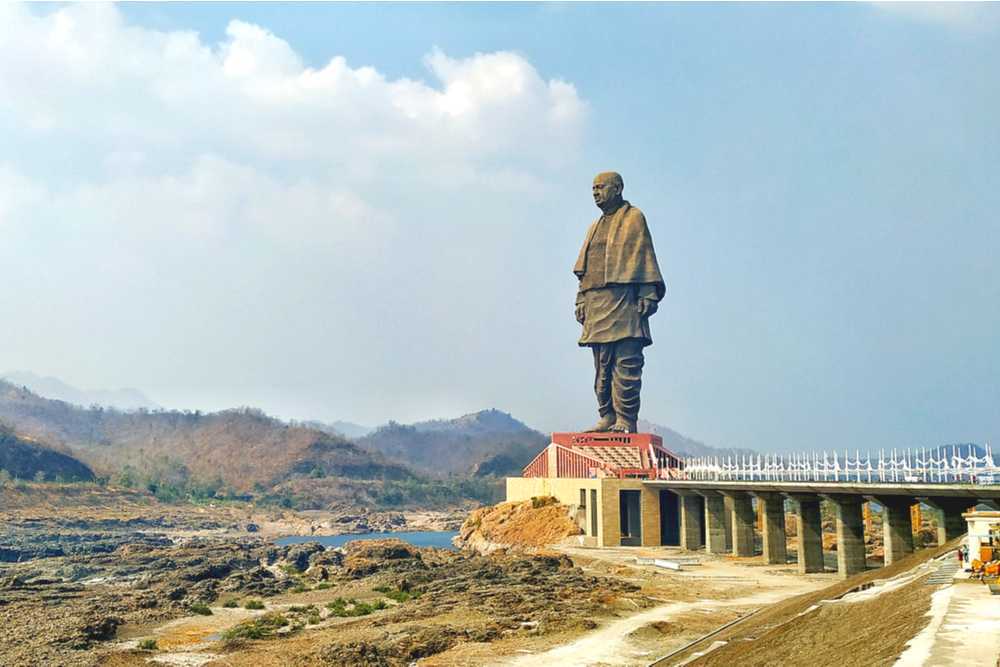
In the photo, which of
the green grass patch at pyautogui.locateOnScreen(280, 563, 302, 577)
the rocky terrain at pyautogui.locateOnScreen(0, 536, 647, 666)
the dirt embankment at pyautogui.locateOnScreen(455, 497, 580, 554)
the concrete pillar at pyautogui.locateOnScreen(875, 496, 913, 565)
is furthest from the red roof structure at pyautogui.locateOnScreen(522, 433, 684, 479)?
the concrete pillar at pyautogui.locateOnScreen(875, 496, 913, 565)

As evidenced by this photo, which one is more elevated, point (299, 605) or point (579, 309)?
point (579, 309)

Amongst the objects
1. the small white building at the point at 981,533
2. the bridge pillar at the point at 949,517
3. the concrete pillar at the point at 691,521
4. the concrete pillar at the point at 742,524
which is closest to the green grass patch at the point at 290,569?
the concrete pillar at the point at 691,521

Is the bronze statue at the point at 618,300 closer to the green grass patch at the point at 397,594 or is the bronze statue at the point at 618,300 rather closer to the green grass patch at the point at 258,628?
the green grass patch at the point at 397,594

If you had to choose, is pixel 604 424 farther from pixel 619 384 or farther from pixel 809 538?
pixel 809 538

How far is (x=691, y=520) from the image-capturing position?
299 feet

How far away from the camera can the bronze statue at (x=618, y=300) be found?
118 metres

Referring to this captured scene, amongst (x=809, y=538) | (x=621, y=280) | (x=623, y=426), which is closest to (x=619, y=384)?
(x=623, y=426)

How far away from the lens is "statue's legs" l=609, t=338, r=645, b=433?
4633 inches

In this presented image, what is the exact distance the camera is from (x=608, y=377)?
120375 millimetres

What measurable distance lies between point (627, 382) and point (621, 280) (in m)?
12.6

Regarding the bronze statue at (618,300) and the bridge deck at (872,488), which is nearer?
the bridge deck at (872,488)

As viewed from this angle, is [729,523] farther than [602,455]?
No

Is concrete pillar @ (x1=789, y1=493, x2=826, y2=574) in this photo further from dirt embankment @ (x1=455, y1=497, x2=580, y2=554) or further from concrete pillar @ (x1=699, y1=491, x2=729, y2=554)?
dirt embankment @ (x1=455, y1=497, x2=580, y2=554)

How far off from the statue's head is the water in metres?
56.8
